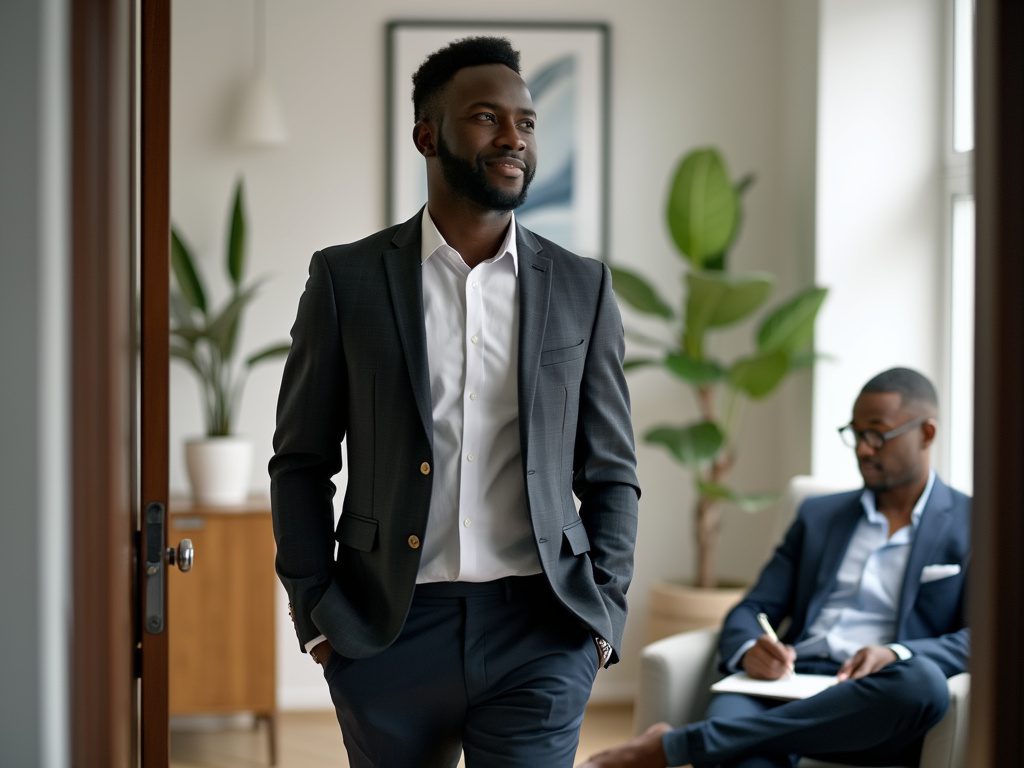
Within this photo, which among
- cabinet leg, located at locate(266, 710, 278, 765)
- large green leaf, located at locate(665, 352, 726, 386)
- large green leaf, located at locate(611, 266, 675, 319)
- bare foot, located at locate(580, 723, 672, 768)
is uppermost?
large green leaf, located at locate(611, 266, 675, 319)

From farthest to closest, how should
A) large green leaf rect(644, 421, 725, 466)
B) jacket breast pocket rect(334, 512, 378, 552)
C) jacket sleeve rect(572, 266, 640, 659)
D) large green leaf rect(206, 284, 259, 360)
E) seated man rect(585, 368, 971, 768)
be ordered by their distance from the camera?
large green leaf rect(206, 284, 259, 360), large green leaf rect(644, 421, 725, 466), seated man rect(585, 368, 971, 768), jacket sleeve rect(572, 266, 640, 659), jacket breast pocket rect(334, 512, 378, 552)

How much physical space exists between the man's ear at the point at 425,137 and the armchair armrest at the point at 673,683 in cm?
147

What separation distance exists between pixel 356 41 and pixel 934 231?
1.98 metres

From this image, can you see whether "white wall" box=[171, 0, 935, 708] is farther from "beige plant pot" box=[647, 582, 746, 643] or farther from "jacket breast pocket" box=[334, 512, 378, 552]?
"jacket breast pocket" box=[334, 512, 378, 552]

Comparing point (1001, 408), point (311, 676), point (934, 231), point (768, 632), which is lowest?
point (311, 676)

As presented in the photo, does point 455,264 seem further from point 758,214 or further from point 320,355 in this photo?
point 758,214

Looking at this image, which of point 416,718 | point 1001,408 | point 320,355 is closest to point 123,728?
point 416,718

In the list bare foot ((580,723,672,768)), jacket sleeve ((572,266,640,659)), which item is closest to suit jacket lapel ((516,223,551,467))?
jacket sleeve ((572,266,640,659))

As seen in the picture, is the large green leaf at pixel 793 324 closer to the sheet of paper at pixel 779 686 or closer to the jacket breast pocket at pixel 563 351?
the sheet of paper at pixel 779 686

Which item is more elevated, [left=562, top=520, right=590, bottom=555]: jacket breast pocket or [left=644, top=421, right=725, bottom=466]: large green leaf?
[left=644, top=421, right=725, bottom=466]: large green leaf

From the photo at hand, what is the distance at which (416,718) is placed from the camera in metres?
1.79

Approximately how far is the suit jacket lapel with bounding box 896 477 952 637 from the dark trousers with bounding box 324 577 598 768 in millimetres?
1213

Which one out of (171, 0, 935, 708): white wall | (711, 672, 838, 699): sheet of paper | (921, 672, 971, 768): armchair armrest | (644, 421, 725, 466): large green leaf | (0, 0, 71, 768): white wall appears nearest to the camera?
(0, 0, 71, 768): white wall

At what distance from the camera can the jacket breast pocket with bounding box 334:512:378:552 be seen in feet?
5.88
